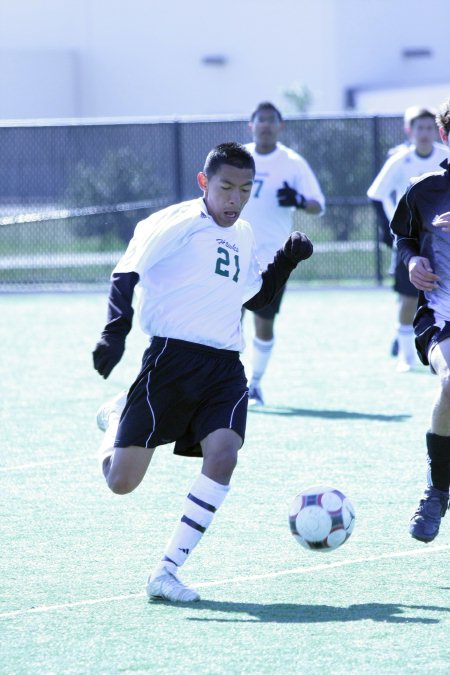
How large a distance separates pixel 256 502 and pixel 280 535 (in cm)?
75

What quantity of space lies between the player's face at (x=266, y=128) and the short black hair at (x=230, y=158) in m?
4.83

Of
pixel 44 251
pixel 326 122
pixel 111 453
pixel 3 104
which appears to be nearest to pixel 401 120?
pixel 326 122

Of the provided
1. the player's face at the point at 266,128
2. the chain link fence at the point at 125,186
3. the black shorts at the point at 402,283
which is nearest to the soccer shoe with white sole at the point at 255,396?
the player's face at the point at 266,128

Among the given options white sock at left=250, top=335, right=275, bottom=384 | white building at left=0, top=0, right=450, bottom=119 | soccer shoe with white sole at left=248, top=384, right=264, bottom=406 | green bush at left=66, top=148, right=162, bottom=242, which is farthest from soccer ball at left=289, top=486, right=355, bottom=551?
white building at left=0, top=0, right=450, bottom=119

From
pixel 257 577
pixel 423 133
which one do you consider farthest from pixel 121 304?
pixel 423 133

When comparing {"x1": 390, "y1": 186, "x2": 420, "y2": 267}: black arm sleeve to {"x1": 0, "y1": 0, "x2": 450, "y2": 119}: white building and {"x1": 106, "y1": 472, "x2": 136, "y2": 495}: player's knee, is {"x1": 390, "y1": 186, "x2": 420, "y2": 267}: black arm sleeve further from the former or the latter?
{"x1": 0, "y1": 0, "x2": 450, "y2": 119}: white building

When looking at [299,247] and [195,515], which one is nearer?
[195,515]

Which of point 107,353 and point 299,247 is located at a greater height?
point 299,247

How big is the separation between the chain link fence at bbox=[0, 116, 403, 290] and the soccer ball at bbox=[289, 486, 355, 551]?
14856 millimetres

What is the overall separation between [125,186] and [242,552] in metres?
15.0

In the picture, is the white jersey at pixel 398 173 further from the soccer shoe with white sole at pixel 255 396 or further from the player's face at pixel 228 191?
the player's face at pixel 228 191

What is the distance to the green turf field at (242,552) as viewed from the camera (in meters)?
4.45

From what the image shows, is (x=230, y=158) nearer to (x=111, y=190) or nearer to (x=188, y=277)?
(x=188, y=277)

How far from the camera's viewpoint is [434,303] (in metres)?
5.85
